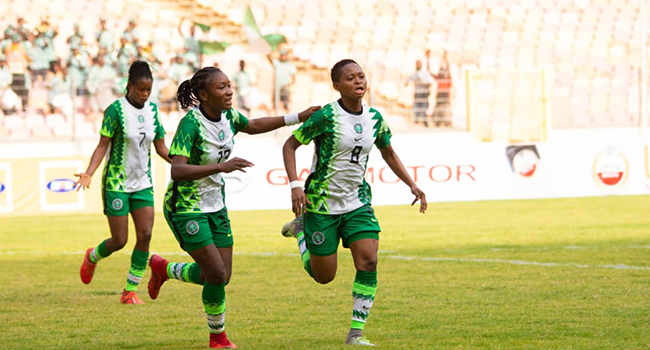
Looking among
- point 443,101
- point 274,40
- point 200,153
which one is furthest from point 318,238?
point 274,40

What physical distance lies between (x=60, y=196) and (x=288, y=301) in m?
11.6

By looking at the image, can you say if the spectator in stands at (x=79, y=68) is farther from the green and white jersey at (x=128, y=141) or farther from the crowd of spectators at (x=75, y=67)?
the green and white jersey at (x=128, y=141)

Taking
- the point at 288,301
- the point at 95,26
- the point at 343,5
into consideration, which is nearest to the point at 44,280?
the point at 288,301

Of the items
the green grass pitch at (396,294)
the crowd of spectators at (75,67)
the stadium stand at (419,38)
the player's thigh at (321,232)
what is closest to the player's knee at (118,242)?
the green grass pitch at (396,294)

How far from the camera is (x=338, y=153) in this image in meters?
6.78

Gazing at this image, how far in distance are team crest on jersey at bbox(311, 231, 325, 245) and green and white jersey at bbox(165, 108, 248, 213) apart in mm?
639

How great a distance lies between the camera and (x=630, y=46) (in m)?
A: 27.4

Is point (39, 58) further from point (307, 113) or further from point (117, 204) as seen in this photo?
point (307, 113)

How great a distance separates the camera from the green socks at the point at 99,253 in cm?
947

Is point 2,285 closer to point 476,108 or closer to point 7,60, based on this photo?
point 7,60

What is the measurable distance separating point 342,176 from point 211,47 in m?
18.2

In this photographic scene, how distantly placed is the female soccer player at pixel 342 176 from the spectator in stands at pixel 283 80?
53.9 ft

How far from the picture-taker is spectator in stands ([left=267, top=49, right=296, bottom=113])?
76.3ft

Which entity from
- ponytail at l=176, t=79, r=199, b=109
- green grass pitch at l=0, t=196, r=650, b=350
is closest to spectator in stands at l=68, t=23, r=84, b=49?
green grass pitch at l=0, t=196, r=650, b=350
